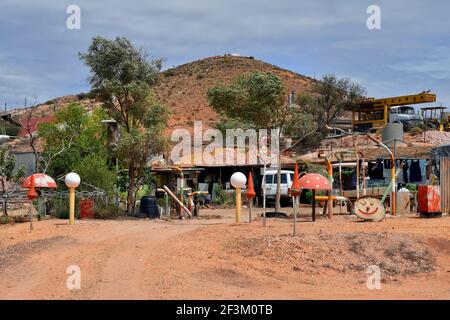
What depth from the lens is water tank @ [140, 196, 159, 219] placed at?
21.7 meters

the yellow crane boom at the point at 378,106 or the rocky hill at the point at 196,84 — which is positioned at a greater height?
the rocky hill at the point at 196,84

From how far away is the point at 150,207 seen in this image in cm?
2164

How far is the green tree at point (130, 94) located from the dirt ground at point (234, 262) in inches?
244

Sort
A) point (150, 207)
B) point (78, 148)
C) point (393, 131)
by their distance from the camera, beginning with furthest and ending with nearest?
point (393, 131) → point (78, 148) → point (150, 207)

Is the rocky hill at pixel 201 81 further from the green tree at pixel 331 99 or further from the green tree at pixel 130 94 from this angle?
the green tree at pixel 130 94

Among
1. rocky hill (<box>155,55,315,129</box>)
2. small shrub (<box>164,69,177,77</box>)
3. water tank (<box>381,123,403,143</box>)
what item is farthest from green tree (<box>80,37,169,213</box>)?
small shrub (<box>164,69,177,77</box>)

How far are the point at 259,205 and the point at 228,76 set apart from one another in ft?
175

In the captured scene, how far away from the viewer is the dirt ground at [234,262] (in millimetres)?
9750

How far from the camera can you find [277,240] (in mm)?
13211

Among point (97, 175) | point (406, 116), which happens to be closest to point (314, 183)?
point (97, 175)

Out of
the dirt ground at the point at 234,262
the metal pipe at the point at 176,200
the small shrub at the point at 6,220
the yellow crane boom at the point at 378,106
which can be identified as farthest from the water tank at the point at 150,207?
the yellow crane boom at the point at 378,106

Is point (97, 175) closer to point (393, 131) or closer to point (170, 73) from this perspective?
point (393, 131)

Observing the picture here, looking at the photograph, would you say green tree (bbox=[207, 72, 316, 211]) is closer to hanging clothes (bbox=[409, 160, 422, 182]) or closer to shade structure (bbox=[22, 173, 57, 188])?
hanging clothes (bbox=[409, 160, 422, 182])

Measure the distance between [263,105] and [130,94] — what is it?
192 inches
